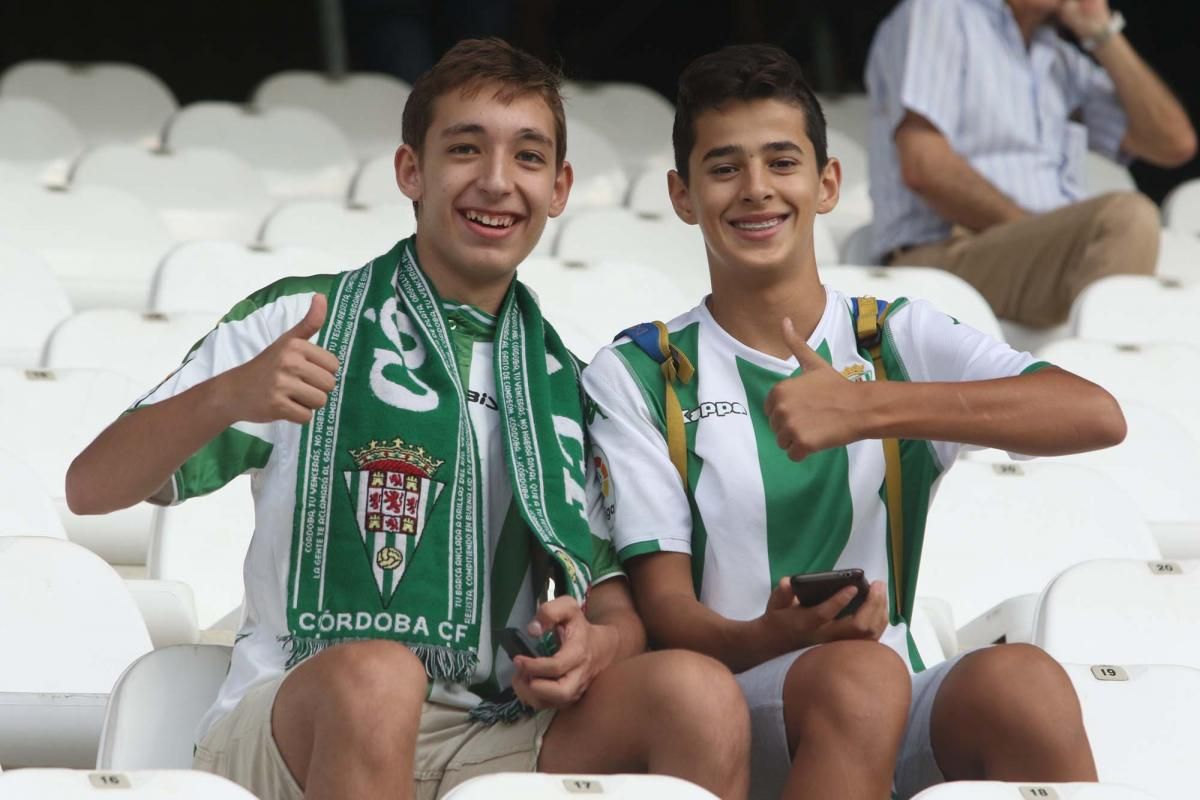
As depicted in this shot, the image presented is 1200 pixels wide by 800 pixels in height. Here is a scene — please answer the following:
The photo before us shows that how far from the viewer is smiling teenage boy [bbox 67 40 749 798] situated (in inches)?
73.5

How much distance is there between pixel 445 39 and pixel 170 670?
13.7 feet

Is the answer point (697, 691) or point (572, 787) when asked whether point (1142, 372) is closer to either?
point (697, 691)

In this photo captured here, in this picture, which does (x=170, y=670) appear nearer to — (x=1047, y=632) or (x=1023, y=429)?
(x=1023, y=429)

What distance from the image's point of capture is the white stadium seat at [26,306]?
3.61m

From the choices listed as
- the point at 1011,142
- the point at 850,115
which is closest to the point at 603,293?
the point at 1011,142

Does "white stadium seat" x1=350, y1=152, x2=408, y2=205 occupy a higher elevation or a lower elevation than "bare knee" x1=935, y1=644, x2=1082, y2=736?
higher

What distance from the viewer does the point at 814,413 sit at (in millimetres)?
1999

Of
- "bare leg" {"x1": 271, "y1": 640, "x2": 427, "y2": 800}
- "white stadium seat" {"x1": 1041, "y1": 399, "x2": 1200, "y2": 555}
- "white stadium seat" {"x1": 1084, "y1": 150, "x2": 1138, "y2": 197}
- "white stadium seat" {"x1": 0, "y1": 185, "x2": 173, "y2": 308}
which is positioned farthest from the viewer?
"white stadium seat" {"x1": 1084, "y1": 150, "x2": 1138, "y2": 197}

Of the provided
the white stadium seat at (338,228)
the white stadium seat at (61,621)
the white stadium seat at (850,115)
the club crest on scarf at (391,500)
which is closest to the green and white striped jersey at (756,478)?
the club crest on scarf at (391,500)

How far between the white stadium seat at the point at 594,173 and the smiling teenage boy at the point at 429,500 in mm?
2894

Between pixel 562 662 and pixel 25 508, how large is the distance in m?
1.06

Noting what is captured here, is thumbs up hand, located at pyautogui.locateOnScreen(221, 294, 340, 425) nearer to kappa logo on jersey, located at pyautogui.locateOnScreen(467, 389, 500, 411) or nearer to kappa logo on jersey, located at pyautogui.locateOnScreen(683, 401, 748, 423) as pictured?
kappa logo on jersey, located at pyautogui.locateOnScreen(467, 389, 500, 411)

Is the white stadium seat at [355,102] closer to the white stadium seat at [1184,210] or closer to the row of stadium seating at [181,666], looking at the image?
A: the white stadium seat at [1184,210]

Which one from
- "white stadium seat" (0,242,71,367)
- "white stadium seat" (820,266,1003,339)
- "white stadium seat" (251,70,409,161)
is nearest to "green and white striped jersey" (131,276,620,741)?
"white stadium seat" (0,242,71,367)
